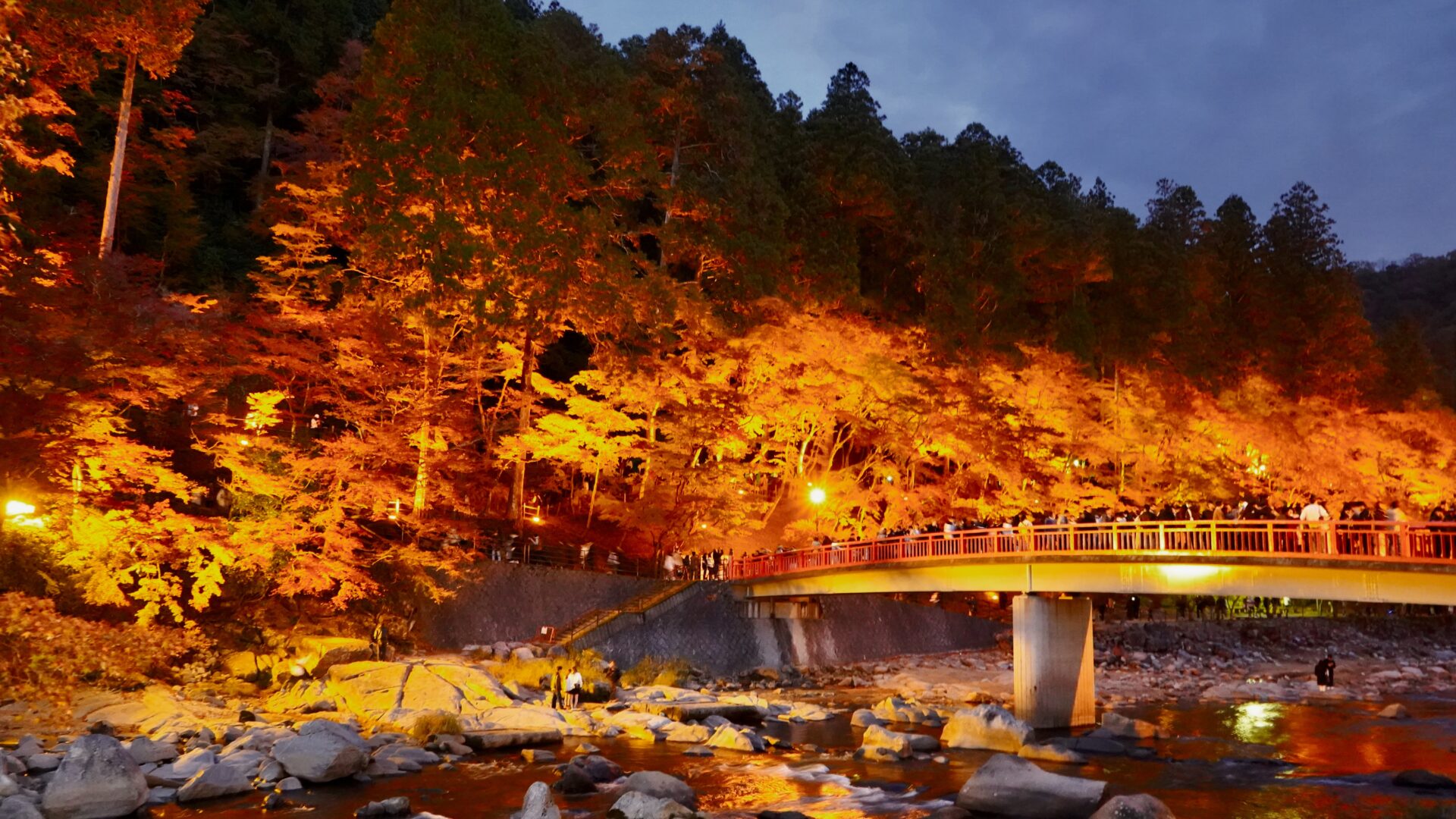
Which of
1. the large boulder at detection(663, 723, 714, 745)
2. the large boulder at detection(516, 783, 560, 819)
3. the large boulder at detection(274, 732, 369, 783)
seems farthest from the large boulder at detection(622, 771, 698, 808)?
the large boulder at detection(663, 723, 714, 745)

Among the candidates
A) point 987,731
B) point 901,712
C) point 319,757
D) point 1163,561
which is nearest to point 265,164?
point 319,757

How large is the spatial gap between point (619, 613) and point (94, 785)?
17.1 m

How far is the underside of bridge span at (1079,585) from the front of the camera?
19.8m

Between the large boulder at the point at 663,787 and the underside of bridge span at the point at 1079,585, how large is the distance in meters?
12.2

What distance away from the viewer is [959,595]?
160 ft

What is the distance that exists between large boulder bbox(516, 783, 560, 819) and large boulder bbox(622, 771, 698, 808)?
2.43m

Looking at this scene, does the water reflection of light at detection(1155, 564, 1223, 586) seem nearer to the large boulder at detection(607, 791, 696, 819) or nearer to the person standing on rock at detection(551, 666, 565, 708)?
the large boulder at detection(607, 791, 696, 819)

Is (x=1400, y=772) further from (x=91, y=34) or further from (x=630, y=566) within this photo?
(x=91, y=34)

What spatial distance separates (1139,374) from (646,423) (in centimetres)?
2435

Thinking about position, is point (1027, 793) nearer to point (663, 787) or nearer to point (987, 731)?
point (663, 787)

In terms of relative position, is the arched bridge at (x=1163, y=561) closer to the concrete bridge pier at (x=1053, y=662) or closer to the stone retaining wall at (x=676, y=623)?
the concrete bridge pier at (x=1053, y=662)

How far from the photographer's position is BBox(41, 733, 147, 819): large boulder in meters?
14.5

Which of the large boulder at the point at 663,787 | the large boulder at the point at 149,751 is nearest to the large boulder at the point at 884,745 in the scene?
the large boulder at the point at 663,787

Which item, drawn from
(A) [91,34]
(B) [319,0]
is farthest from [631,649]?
(B) [319,0]
